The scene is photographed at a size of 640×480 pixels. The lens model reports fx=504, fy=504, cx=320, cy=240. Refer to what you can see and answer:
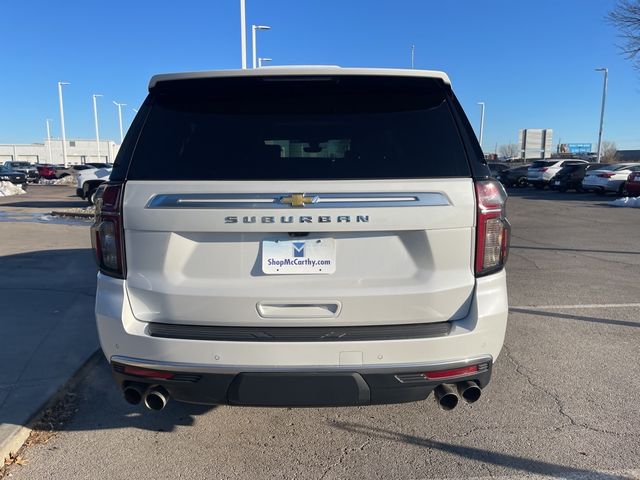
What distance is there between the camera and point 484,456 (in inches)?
115

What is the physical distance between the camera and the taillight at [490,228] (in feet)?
8.13

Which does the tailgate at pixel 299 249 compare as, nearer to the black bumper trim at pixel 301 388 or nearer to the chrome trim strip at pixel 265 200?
the chrome trim strip at pixel 265 200

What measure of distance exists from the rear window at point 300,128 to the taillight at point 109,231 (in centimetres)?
14

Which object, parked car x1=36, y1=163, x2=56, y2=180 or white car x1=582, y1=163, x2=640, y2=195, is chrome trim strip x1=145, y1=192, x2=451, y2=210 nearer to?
white car x1=582, y1=163, x2=640, y2=195

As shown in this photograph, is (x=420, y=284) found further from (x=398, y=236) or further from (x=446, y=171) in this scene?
(x=446, y=171)

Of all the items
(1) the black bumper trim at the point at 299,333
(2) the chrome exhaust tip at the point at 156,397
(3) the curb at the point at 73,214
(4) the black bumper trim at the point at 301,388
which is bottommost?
(3) the curb at the point at 73,214

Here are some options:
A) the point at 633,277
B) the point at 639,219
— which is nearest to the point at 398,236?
the point at 633,277

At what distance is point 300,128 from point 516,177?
31.7 metres

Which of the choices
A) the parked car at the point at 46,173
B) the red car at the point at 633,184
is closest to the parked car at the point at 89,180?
the red car at the point at 633,184

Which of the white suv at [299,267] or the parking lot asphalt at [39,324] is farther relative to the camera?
the parking lot asphalt at [39,324]

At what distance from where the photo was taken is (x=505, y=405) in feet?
11.5

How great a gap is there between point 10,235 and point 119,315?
10405 millimetres

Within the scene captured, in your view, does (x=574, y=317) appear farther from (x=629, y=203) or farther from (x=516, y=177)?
(x=516, y=177)

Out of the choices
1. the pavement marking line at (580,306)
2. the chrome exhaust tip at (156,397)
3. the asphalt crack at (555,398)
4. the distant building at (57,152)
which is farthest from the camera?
the distant building at (57,152)
